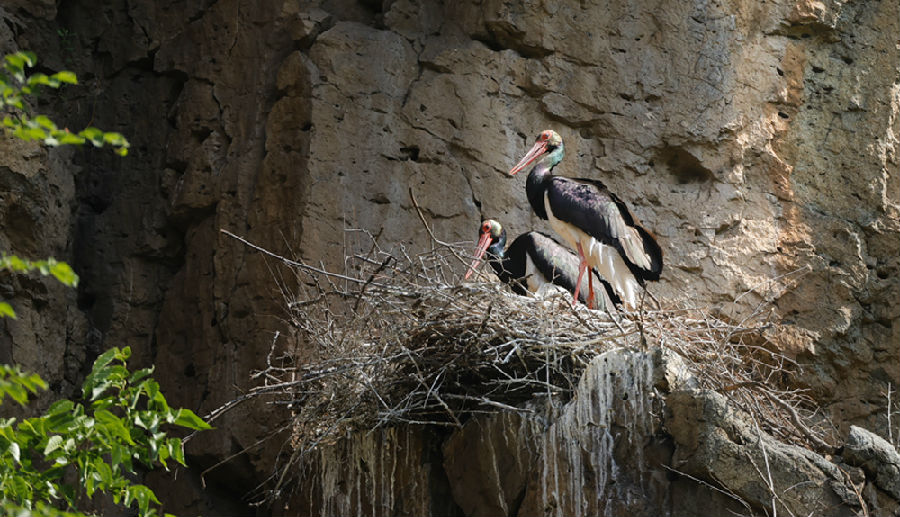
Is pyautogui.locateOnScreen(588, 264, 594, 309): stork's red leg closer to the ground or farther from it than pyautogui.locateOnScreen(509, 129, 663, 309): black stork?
closer to the ground

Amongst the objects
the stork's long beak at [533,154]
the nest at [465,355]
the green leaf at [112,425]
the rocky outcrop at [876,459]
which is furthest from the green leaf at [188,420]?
the stork's long beak at [533,154]

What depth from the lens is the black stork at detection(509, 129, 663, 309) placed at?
646 cm

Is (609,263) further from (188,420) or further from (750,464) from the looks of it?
(188,420)

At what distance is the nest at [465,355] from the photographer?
544 centimetres

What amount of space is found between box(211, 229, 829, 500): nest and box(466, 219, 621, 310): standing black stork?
0.74 m

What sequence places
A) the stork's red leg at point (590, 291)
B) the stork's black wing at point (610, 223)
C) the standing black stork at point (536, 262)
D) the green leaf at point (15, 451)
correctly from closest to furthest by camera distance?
the green leaf at point (15, 451), the stork's black wing at point (610, 223), the stork's red leg at point (590, 291), the standing black stork at point (536, 262)

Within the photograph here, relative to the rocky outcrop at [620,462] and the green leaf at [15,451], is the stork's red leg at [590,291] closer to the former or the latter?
the rocky outcrop at [620,462]

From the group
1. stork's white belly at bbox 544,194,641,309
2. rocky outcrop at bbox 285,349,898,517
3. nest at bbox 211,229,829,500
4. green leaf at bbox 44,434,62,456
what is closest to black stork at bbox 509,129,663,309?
stork's white belly at bbox 544,194,641,309

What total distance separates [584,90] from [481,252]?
147 cm

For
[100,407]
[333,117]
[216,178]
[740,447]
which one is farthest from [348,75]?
[100,407]

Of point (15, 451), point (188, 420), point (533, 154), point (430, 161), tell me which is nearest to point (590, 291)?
point (533, 154)

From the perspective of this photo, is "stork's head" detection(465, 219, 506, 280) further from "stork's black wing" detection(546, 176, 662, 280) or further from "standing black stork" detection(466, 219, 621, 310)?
"stork's black wing" detection(546, 176, 662, 280)

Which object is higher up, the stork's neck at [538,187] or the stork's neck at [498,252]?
the stork's neck at [538,187]

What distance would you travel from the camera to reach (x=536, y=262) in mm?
6727
